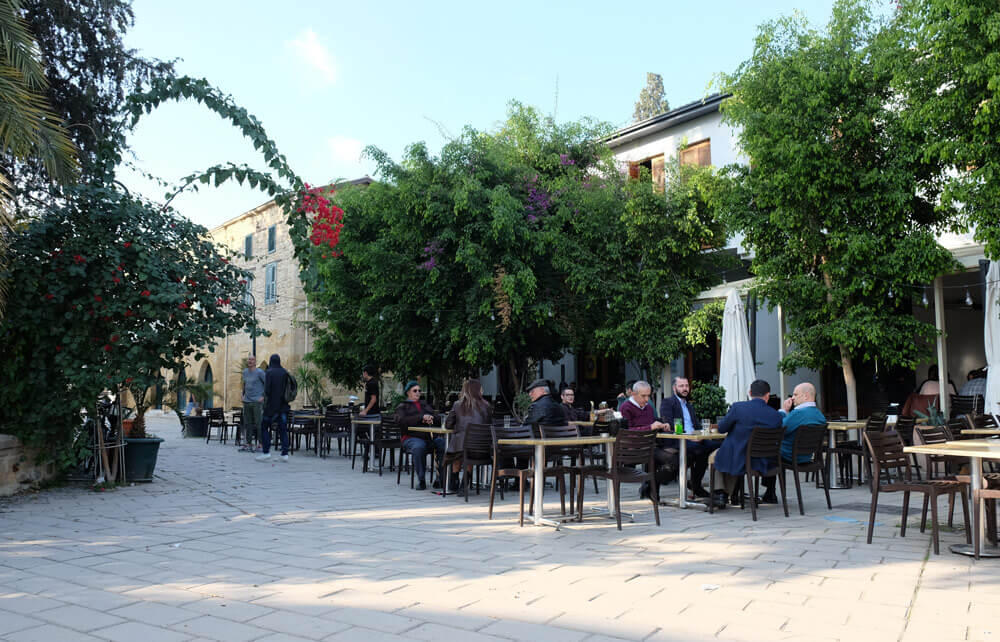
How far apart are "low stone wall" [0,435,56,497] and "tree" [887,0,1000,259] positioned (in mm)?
12246

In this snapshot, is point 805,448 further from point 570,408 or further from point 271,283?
point 271,283

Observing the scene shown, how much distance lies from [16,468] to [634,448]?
6.91 m

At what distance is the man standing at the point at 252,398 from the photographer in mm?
15398

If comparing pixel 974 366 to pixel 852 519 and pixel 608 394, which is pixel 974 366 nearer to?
pixel 608 394

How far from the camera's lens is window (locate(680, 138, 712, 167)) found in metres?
18.2

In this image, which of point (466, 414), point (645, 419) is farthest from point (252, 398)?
point (645, 419)

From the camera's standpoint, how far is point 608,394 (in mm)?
22016

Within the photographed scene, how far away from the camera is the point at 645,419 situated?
867cm

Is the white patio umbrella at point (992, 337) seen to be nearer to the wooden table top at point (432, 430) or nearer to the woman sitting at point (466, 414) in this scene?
the woman sitting at point (466, 414)

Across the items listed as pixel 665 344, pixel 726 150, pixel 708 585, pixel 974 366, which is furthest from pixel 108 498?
pixel 974 366

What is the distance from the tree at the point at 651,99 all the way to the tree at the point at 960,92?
3560 centimetres

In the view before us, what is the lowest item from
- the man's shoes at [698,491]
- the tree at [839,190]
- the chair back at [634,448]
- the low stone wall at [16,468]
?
the man's shoes at [698,491]

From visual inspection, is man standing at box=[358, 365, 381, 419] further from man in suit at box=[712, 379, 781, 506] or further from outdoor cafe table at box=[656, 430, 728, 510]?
man in suit at box=[712, 379, 781, 506]

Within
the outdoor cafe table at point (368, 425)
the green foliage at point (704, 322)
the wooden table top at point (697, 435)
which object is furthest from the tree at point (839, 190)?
the outdoor cafe table at point (368, 425)
